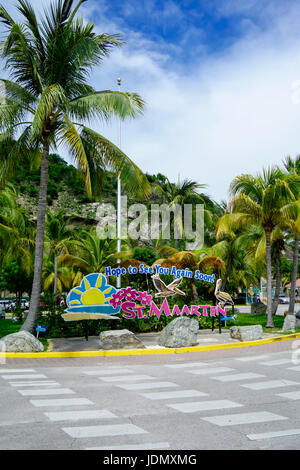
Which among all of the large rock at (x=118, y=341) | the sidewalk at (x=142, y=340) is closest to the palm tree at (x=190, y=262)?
the sidewalk at (x=142, y=340)

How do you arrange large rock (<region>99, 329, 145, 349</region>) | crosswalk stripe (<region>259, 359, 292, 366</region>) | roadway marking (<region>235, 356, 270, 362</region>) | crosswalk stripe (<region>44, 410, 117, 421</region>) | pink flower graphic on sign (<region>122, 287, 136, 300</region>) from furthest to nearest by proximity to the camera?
pink flower graphic on sign (<region>122, 287, 136, 300</region>), large rock (<region>99, 329, 145, 349</region>), roadway marking (<region>235, 356, 270, 362</region>), crosswalk stripe (<region>259, 359, 292, 366</region>), crosswalk stripe (<region>44, 410, 117, 421</region>)

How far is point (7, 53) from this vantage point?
1472 cm

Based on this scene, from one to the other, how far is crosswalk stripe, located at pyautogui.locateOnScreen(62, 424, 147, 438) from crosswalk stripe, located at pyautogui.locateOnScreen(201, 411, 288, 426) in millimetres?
1106

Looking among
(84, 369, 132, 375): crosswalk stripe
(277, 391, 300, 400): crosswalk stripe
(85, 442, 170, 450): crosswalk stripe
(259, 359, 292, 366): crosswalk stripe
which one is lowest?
(259, 359, 292, 366): crosswalk stripe

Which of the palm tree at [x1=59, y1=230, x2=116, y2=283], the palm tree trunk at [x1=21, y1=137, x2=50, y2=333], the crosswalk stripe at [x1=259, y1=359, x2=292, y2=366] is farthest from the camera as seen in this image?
the palm tree at [x1=59, y1=230, x2=116, y2=283]

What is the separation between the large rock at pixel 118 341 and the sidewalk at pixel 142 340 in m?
0.44

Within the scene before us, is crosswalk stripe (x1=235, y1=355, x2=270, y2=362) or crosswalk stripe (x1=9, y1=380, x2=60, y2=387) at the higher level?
crosswalk stripe (x1=9, y1=380, x2=60, y2=387)

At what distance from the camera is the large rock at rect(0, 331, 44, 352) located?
13312 mm

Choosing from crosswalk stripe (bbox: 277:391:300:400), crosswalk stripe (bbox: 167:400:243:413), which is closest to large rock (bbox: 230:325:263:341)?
crosswalk stripe (bbox: 277:391:300:400)

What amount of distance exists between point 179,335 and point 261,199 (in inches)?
310

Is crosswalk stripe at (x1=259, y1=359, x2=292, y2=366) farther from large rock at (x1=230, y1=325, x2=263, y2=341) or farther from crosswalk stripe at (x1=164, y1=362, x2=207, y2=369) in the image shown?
large rock at (x1=230, y1=325, x2=263, y2=341)

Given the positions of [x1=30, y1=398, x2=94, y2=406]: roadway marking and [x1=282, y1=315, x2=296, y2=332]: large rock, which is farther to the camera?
[x1=282, y1=315, x2=296, y2=332]: large rock

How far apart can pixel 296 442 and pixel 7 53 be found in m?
13.8
